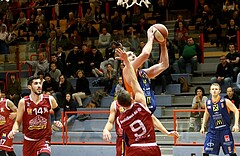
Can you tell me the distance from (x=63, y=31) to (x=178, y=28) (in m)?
4.40

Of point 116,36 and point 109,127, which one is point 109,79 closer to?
point 116,36

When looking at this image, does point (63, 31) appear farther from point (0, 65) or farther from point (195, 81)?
point (195, 81)

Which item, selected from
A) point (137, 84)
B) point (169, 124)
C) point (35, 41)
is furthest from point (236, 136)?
point (35, 41)

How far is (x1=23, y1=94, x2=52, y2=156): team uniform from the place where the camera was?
8.91 metres

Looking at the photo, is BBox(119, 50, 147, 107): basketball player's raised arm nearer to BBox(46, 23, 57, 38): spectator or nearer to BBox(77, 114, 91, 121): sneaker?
BBox(77, 114, 91, 121): sneaker

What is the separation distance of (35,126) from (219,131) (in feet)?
12.3

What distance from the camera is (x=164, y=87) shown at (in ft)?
48.8

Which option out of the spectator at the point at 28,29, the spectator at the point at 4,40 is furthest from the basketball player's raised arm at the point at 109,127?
the spectator at the point at 28,29

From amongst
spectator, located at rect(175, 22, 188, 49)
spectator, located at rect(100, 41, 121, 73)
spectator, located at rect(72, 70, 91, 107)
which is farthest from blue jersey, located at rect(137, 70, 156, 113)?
spectator, located at rect(175, 22, 188, 49)

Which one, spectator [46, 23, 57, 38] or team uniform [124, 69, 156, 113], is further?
spectator [46, 23, 57, 38]

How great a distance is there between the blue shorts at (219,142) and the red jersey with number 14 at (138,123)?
406cm

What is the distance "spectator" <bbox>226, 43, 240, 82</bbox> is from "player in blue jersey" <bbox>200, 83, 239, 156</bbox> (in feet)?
12.3

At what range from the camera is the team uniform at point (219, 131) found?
10.6 metres

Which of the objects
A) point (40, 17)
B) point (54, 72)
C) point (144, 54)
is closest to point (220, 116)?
point (144, 54)
